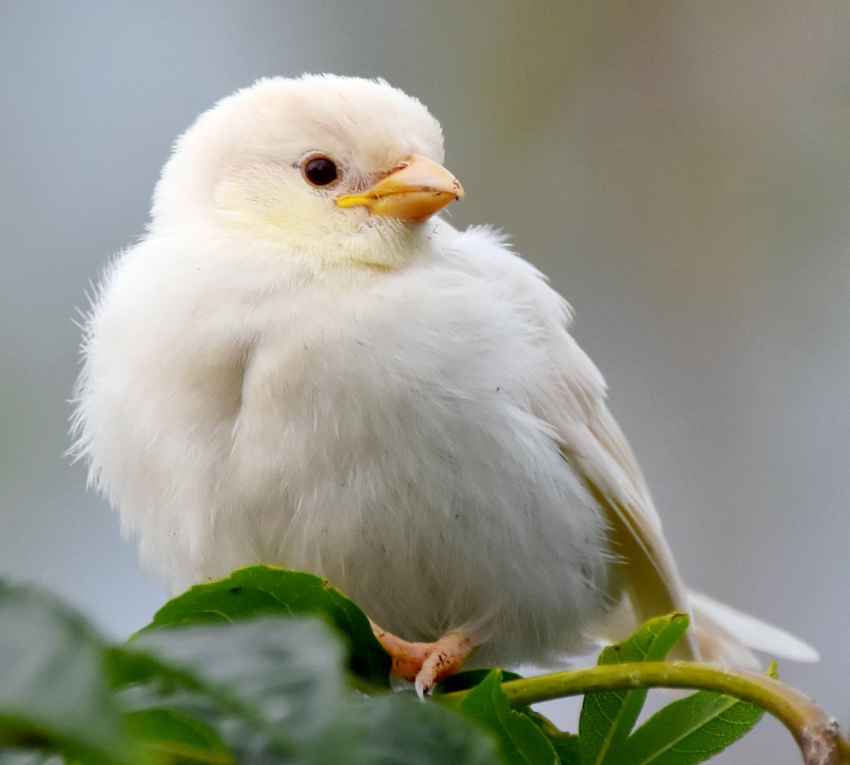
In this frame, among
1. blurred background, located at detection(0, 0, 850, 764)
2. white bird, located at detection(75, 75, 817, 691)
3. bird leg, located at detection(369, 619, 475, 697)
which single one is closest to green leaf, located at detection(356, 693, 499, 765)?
bird leg, located at detection(369, 619, 475, 697)

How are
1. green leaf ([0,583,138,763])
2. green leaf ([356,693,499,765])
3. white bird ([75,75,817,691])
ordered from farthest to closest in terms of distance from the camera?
white bird ([75,75,817,691]) → green leaf ([356,693,499,765]) → green leaf ([0,583,138,763])

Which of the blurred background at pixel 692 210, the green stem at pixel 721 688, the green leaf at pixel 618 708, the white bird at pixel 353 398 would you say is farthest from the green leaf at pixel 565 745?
the blurred background at pixel 692 210

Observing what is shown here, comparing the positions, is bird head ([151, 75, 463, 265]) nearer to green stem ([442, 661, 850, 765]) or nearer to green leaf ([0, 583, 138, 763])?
green stem ([442, 661, 850, 765])

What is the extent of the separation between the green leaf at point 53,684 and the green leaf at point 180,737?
0.57 feet

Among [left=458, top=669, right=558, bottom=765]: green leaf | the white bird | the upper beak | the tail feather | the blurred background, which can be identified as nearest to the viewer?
[left=458, top=669, right=558, bottom=765]: green leaf

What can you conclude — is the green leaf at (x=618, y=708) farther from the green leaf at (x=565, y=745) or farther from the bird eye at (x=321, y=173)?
the bird eye at (x=321, y=173)

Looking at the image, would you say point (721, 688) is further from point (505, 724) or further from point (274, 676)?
point (274, 676)

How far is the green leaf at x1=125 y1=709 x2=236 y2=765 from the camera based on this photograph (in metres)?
0.81

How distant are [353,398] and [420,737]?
0.96 metres

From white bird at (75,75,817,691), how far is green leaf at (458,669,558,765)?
454 millimetres

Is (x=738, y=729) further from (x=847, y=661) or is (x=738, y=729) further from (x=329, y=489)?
(x=847, y=661)

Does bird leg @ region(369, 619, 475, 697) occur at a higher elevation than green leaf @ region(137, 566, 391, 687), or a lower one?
lower

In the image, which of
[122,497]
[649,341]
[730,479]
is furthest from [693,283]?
[122,497]

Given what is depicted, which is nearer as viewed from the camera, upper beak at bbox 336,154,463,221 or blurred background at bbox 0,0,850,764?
upper beak at bbox 336,154,463,221
